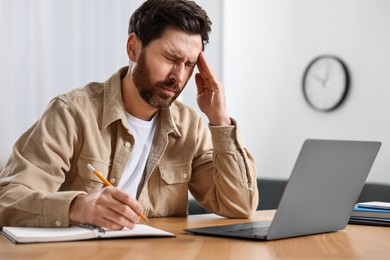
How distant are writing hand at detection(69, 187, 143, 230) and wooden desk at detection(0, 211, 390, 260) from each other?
2.2 inches

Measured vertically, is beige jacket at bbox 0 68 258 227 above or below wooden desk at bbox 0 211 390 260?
below

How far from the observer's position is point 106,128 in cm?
210

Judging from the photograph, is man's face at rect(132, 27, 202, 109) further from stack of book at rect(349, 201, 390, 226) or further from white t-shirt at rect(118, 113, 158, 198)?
stack of book at rect(349, 201, 390, 226)

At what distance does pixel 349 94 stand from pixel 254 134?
35.6 inches

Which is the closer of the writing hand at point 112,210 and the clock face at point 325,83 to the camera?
the writing hand at point 112,210

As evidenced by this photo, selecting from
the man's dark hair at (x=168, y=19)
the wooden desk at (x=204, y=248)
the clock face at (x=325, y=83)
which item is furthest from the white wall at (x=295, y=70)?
the wooden desk at (x=204, y=248)

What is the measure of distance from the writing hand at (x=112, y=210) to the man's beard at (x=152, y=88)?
614mm

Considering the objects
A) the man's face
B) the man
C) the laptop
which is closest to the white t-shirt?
the man

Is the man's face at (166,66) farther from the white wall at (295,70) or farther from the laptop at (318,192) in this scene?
the white wall at (295,70)

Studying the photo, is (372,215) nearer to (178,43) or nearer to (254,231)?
(254,231)

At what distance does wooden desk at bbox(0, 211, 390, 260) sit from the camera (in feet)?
4.34

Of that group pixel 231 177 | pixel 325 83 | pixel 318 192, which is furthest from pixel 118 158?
pixel 325 83

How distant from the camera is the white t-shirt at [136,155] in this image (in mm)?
2199

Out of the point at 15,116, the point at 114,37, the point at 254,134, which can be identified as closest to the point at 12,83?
the point at 15,116
